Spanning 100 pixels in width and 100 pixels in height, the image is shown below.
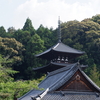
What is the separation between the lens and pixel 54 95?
34.7 ft

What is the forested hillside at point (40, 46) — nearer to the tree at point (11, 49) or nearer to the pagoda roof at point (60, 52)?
the tree at point (11, 49)

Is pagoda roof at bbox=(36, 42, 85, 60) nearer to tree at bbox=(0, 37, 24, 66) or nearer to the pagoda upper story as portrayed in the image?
the pagoda upper story

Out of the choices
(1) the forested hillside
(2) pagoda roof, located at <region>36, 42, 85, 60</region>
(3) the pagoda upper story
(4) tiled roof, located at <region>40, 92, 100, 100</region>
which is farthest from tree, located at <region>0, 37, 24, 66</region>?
(4) tiled roof, located at <region>40, 92, 100, 100</region>

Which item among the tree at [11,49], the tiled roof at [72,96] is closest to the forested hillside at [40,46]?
the tree at [11,49]

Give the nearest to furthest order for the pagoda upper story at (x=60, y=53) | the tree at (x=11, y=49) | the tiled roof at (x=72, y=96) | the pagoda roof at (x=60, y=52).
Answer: the tiled roof at (x=72, y=96)
the pagoda roof at (x=60, y=52)
the pagoda upper story at (x=60, y=53)
the tree at (x=11, y=49)

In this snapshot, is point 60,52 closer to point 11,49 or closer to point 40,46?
point 11,49

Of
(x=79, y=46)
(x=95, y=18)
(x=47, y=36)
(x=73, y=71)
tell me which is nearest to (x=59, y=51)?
(x=73, y=71)

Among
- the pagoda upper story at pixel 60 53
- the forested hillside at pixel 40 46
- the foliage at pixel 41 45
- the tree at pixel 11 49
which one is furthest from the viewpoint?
the foliage at pixel 41 45

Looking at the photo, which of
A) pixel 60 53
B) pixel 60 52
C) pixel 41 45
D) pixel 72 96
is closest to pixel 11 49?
pixel 41 45

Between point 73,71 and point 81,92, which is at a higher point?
point 73,71

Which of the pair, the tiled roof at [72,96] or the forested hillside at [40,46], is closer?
the tiled roof at [72,96]

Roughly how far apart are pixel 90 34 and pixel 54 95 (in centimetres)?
2860

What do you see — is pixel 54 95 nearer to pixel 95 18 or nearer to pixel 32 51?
pixel 32 51

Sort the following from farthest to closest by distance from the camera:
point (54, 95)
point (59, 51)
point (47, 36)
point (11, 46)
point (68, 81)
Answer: point (47, 36)
point (11, 46)
point (59, 51)
point (68, 81)
point (54, 95)
